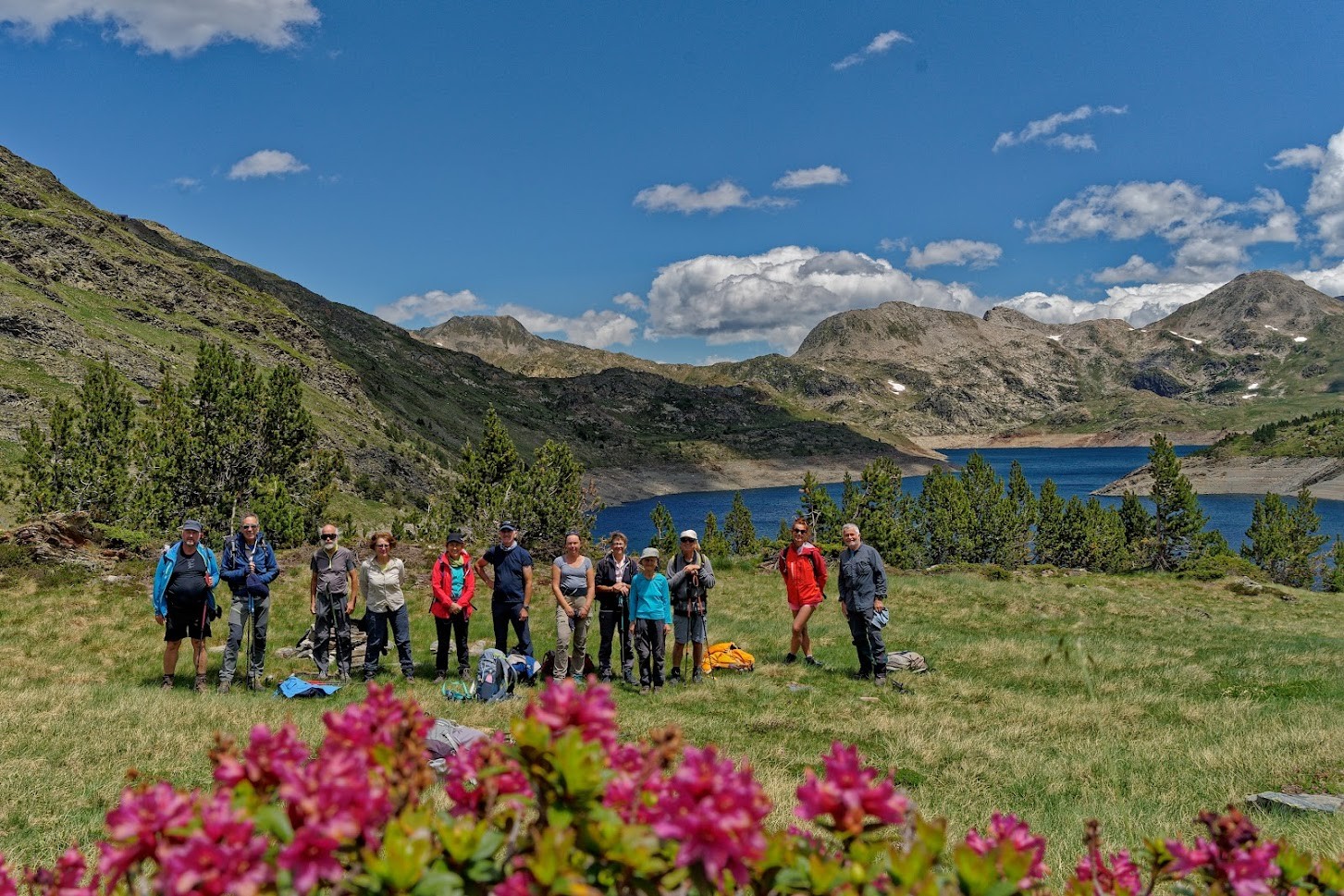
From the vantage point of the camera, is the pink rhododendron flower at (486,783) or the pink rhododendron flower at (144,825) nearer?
the pink rhododendron flower at (144,825)

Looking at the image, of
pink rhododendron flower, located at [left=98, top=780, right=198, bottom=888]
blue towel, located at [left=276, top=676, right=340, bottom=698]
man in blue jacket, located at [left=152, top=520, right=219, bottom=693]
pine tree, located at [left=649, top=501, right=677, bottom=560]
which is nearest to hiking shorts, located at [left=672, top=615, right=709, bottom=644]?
blue towel, located at [left=276, top=676, right=340, bottom=698]

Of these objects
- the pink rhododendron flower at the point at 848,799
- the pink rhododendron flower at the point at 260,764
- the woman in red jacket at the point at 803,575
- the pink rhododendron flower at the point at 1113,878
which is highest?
the pink rhododendron flower at the point at 260,764

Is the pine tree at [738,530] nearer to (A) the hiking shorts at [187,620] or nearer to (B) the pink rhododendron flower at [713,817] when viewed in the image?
(A) the hiking shorts at [187,620]

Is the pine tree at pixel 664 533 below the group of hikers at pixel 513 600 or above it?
below

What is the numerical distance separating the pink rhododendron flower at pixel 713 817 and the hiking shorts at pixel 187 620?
Result: 450 inches

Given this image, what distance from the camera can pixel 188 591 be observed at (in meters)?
10.4

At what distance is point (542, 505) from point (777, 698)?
27.0 metres

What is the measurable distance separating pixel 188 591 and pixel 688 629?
7534 mm

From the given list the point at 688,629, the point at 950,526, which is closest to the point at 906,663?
the point at 688,629

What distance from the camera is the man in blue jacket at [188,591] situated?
1038 cm

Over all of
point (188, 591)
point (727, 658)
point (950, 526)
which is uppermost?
point (188, 591)

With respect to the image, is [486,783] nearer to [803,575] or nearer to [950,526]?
[803,575]

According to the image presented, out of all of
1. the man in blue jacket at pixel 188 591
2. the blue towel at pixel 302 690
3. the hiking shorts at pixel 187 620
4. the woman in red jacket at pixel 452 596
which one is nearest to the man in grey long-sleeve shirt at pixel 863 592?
the woman in red jacket at pixel 452 596

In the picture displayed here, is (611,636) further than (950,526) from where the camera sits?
No
